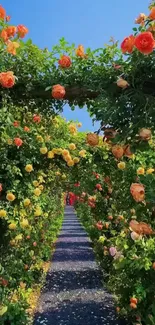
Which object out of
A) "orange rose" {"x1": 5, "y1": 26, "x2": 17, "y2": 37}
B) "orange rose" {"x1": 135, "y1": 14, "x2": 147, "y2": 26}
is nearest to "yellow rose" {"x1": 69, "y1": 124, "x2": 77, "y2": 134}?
"orange rose" {"x1": 5, "y1": 26, "x2": 17, "y2": 37}

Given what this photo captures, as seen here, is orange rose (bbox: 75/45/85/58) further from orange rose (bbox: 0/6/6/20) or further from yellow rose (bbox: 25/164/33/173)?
yellow rose (bbox: 25/164/33/173)

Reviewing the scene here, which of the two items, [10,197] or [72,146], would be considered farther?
[72,146]

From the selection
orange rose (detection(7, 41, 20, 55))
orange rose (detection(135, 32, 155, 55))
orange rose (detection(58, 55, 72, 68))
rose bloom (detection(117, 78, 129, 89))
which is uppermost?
orange rose (detection(7, 41, 20, 55))

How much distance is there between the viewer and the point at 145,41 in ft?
8.32

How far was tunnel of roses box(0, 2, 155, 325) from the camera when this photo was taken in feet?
9.39

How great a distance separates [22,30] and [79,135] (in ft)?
7.13

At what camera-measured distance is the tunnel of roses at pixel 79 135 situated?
286 centimetres

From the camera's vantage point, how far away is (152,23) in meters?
2.80

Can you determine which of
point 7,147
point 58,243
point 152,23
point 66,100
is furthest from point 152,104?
point 58,243

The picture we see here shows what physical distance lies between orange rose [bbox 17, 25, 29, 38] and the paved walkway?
12.7ft

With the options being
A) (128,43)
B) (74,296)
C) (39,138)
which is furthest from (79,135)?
(74,296)

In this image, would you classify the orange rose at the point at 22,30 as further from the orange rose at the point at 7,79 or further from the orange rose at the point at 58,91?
the orange rose at the point at 58,91

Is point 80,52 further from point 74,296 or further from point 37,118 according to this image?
point 74,296

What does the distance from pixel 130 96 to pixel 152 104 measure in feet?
0.49
